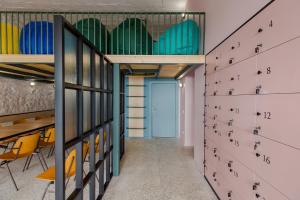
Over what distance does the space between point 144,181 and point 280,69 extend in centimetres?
262

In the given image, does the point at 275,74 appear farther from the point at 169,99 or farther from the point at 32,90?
the point at 32,90

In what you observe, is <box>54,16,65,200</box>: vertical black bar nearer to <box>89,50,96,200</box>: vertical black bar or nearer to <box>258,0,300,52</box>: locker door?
<box>89,50,96,200</box>: vertical black bar

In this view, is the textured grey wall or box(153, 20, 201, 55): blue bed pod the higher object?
box(153, 20, 201, 55): blue bed pod

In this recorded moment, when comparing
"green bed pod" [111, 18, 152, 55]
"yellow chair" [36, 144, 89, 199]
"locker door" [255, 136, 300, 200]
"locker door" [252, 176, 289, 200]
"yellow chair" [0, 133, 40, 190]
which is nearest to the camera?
"locker door" [255, 136, 300, 200]

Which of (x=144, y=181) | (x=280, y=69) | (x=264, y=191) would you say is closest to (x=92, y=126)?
(x=144, y=181)

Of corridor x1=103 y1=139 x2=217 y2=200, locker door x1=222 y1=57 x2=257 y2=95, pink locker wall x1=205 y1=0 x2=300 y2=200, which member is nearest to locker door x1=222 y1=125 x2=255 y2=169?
pink locker wall x1=205 y1=0 x2=300 y2=200

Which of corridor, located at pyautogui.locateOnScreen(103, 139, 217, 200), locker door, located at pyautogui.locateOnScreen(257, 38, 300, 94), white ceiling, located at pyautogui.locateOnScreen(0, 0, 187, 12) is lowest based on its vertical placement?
corridor, located at pyautogui.locateOnScreen(103, 139, 217, 200)

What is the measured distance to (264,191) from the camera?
1522mm

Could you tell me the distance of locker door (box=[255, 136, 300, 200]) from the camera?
3.89ft

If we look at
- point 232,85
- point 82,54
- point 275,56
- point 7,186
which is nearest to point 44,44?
point 82,54

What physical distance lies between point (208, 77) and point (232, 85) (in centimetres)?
98

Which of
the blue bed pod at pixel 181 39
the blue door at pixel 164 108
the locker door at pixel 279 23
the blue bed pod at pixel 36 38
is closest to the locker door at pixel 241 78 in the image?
the locker door at pixel 279 23

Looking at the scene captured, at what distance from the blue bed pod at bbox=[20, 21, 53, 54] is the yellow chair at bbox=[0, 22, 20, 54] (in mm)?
201

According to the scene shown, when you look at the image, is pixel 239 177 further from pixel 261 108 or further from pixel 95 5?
pixel 95 5
